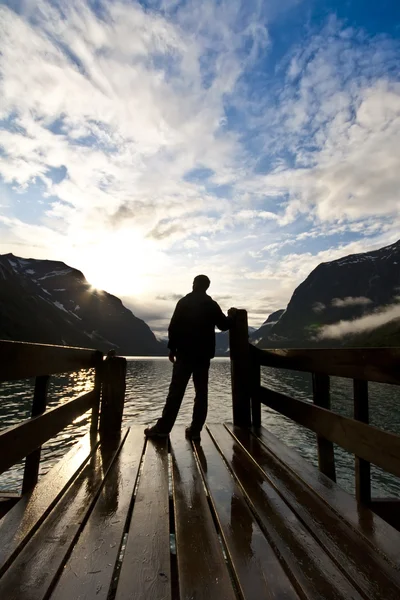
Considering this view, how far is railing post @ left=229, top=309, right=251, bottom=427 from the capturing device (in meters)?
6.38

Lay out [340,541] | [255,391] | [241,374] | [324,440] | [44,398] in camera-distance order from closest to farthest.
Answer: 1. [340,541]
2. [44,398]
3. [324,440]
4. [255,391]
5. [241,374]

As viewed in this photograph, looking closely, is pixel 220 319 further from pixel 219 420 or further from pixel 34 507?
pixel 219 420

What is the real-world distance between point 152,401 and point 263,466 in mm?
31362

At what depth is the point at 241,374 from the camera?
6395mm

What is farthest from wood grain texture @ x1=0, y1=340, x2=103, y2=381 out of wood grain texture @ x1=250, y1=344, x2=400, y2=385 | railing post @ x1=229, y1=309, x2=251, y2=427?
railing post @ x1=229, y1=309, x2=251, y2=427

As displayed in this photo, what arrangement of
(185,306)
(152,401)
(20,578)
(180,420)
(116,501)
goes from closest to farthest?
(20,578)
(116,501)
(185,306)
(180,420)
(152,401)

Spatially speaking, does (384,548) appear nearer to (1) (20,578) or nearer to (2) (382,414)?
(1) (20,578)

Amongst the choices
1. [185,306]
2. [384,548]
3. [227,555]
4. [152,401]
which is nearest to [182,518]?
[227,555]

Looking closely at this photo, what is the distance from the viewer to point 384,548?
2373 mm

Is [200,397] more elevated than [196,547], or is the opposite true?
[200,397]

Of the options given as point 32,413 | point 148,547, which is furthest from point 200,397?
point 148,547

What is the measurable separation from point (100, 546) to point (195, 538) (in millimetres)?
653

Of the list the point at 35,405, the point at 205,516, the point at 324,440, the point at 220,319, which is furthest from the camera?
the point at 220,319

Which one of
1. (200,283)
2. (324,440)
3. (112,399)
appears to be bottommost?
(324,440)
